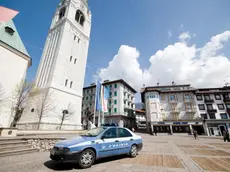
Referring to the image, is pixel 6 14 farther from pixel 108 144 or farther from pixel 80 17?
pixel 80 17

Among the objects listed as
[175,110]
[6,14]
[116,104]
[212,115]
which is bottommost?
[212,115]

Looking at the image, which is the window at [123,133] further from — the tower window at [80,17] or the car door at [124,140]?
the tower window at [80,17]

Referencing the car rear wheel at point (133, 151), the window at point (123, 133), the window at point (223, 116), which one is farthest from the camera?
the window at point (223, 116)

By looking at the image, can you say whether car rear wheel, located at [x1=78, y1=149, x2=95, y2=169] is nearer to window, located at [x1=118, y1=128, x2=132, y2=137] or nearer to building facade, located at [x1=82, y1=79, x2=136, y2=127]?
window, located at [x1=118, y1=128, x2=132, y2=137]

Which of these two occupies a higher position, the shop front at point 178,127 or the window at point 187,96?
the window at point 187,96

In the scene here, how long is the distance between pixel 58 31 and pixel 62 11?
8315 millimetres

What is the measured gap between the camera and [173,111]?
3750cm

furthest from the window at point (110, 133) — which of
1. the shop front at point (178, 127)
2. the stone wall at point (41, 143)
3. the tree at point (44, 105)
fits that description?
the shop front at point (178, 127)

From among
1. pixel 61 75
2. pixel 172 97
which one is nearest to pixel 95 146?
pixel 61 75

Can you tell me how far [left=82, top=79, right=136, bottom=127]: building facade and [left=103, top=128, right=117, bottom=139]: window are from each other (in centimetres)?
3226

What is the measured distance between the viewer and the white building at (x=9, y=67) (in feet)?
53.4

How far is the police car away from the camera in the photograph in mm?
3902

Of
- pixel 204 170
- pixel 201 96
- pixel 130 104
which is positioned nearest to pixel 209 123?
pixel 201 96

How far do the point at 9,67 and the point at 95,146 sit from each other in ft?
70.6
